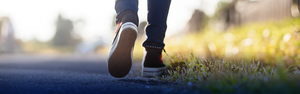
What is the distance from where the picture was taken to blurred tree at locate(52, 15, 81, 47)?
27.2 m

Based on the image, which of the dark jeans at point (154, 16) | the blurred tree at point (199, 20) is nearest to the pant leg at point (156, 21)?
the dark jeans at point (154, 16)

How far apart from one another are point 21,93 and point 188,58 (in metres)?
1.40

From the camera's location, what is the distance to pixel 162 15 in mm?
1896

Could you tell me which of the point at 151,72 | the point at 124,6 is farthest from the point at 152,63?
the point at 124,6

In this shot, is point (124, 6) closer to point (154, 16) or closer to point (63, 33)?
point (154, 16)

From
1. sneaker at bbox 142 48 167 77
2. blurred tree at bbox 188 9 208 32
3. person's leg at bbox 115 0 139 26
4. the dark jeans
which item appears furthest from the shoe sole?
blurred tree at bbox 188 9 208 32

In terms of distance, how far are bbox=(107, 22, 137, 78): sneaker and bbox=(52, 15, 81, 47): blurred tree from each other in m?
27.1

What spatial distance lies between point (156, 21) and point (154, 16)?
1.7 inches

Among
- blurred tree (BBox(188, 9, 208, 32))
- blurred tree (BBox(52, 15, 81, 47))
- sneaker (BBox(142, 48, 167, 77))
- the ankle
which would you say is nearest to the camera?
the ankle

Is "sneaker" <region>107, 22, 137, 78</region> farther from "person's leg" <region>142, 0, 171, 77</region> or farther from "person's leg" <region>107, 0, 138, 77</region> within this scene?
"person's leg" <region>142, 0, 171, 77</region>

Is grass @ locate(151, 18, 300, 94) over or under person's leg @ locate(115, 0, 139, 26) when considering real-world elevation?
under

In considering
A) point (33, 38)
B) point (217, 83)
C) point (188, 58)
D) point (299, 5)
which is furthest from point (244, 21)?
point (33, 38)

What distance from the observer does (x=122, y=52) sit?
5.57ft

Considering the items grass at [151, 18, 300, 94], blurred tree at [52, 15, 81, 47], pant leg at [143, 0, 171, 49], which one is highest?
blurred tree at [52, 15, 81, 47]
